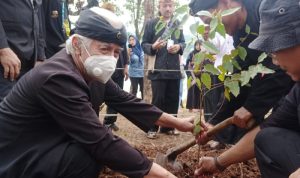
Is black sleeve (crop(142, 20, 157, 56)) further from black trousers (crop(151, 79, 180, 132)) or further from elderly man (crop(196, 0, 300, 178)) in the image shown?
elderly man (crop(196, 0, 300, 178))

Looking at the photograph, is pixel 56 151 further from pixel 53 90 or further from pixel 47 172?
pixel 53 90

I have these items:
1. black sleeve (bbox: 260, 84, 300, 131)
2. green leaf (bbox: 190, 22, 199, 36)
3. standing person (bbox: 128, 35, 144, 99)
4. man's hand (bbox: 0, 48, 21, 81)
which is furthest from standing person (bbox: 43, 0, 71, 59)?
standing person (bbox: 128, 35, 144, 99)

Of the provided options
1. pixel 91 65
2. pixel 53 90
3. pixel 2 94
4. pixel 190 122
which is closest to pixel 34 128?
pixel 53 90

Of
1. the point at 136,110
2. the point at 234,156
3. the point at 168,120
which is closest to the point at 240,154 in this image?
the point at 234,156

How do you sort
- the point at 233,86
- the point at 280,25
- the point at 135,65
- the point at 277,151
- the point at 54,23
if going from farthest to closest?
the point at 135,65 → the point at 54,23 → the point at 233,86 → the point at 277,151 → the point at 280,25

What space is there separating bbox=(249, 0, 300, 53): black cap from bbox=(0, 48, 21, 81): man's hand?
1.55 m

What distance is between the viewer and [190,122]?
2.61 m

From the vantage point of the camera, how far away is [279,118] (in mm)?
2160

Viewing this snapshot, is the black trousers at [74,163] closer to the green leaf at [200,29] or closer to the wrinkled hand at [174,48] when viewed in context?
the green leaf at [200,29]

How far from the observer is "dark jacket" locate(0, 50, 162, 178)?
1822 mm

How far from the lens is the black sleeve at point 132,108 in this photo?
97.8 inches

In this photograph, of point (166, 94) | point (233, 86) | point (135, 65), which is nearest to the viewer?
point (233, 86)

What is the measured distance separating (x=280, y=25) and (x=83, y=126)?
3.29 feet

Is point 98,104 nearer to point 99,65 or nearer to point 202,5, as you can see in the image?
point 99,65
